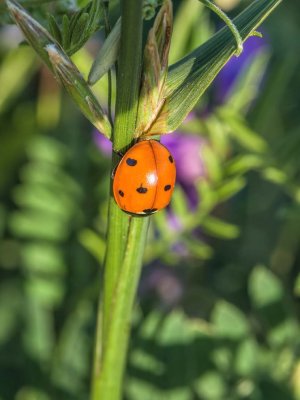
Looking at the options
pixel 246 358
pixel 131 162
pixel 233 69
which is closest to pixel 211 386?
pixel 246 358

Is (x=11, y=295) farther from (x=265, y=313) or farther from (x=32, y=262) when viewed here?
(x=265, y=313)

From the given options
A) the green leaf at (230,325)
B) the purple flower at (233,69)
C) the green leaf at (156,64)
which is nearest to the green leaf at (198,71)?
the green leaf at (156,64)

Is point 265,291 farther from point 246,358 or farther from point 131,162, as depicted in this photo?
point 131,162

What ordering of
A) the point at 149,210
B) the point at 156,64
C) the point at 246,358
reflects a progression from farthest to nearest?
the point at 246,358 → the point at 149,210 → the point at 156,64

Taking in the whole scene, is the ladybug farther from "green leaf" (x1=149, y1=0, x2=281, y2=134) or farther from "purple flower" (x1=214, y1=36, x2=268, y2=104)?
"purple flower" (x1=214, y1=36, x2=268, y2=104)

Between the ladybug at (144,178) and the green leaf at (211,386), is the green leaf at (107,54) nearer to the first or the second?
the ladybug at (144,178)

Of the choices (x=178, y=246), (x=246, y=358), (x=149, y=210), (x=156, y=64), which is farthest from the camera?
(x=178, y=246)
